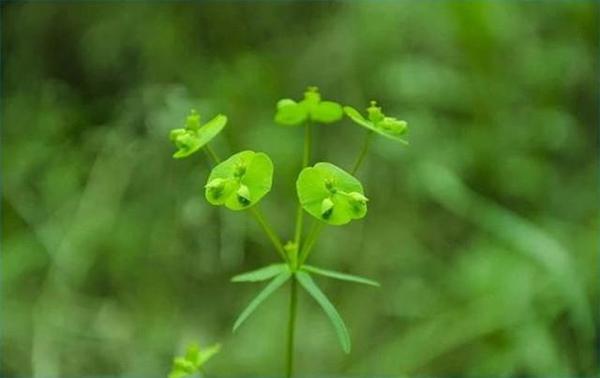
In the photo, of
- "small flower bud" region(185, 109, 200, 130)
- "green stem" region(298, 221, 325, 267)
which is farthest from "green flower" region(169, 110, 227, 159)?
"green stem" region(298, 221, 325, 267)

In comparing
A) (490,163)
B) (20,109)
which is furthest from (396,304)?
(20,109)

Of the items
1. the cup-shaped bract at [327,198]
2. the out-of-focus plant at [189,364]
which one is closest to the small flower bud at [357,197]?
the cup-shaped bract at [327,198]

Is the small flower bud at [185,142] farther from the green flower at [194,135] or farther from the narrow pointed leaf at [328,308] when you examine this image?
the narrow pointed leaf at [328,308]

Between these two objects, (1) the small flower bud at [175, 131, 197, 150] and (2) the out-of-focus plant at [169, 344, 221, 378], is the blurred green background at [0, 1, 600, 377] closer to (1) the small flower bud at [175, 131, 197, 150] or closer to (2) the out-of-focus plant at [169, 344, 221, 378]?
(2) the out-of-focus plant at [169, 344, 221, 378]

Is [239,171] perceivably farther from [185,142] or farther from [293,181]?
[293,181]

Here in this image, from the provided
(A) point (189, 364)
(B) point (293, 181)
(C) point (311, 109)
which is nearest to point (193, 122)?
(C) point (311, 109)

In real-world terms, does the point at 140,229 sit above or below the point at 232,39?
below

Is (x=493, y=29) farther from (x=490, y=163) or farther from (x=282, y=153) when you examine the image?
(x=282, y=153)
